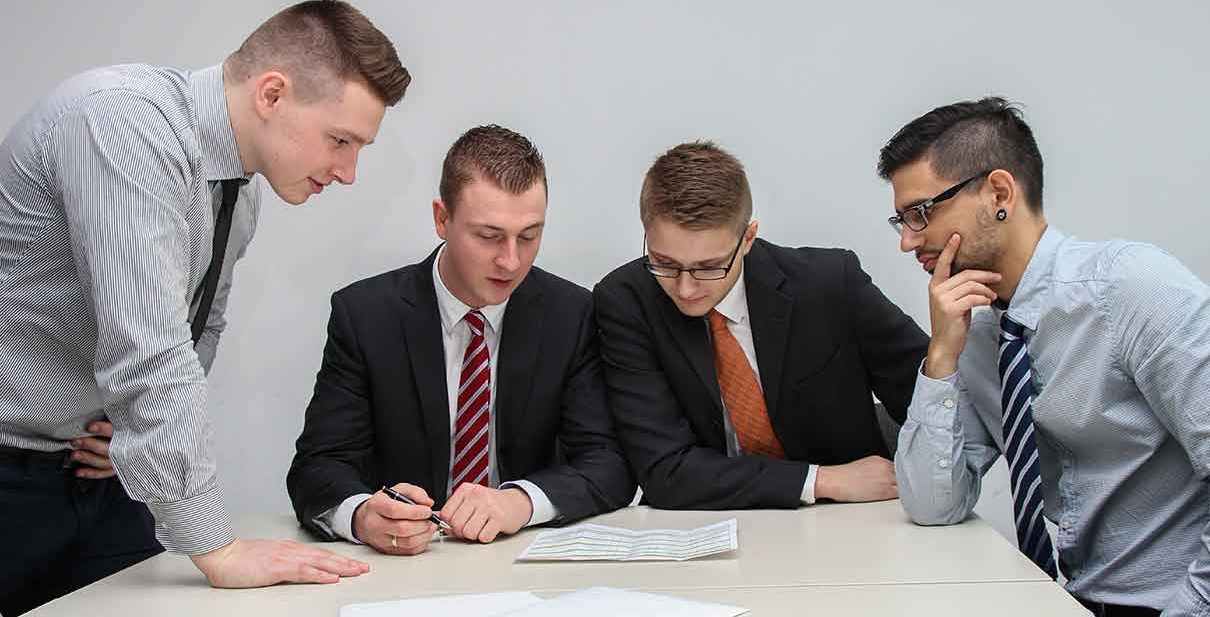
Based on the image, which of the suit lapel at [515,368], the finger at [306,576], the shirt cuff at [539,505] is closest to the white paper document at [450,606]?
the finger at [306,576]

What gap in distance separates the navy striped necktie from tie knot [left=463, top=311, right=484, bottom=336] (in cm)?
108

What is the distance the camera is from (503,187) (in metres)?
2.35

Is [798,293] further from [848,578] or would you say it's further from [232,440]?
[232,440]

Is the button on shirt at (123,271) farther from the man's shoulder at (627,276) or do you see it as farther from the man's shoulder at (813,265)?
the man's shoulder at (813,265)

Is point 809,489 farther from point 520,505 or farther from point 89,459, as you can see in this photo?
point 89,459

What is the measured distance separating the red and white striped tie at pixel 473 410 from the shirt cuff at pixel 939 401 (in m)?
0.92

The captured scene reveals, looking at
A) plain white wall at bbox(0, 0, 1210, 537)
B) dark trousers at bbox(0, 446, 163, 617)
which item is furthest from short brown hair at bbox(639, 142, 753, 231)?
dark trousers at bbox(0, 446, 163, 617)

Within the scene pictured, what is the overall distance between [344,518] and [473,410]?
47 centimetres

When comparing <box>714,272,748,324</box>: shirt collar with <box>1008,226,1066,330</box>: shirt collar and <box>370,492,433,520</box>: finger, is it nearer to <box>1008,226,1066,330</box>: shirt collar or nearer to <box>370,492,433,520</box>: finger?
<box>1008,226,1066,330</box>: shirt collar

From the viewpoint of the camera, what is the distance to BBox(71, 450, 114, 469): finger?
6.41 ft

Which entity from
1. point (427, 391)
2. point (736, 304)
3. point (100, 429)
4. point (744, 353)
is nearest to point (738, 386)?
point (744, 353)

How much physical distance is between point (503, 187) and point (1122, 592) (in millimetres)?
1362

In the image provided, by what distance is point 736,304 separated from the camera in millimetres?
2506

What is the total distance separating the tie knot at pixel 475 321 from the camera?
2492 mm
